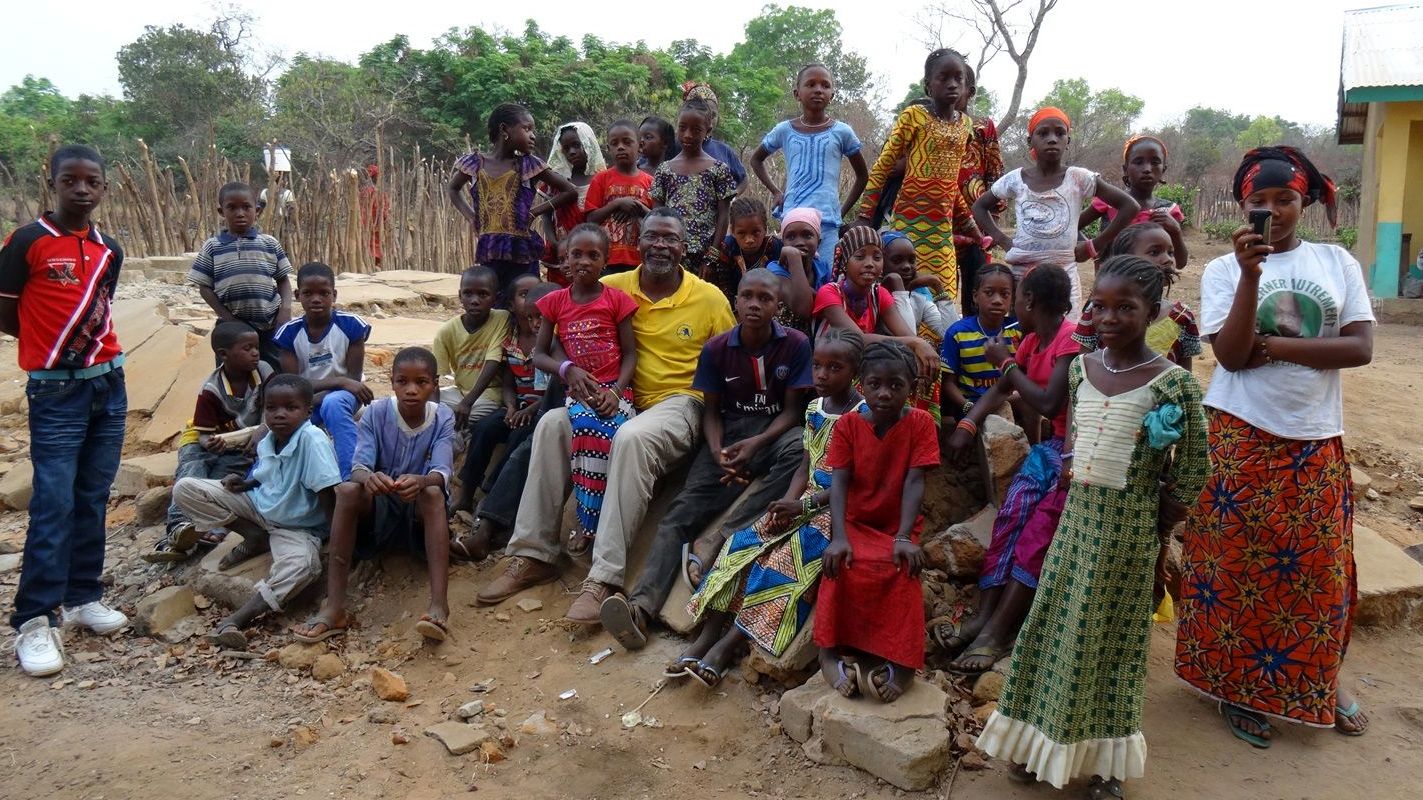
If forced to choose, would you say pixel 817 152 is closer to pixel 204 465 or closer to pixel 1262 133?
pixel 204 465

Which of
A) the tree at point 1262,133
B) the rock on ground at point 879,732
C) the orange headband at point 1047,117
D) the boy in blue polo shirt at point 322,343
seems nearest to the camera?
the rock on ground at point 879,732

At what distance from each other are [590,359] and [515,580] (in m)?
1.02

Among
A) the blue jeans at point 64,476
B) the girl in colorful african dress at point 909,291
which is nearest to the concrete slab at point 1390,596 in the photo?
the girl in colorful african dress at point 909,291

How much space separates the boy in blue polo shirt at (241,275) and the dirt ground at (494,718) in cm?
166

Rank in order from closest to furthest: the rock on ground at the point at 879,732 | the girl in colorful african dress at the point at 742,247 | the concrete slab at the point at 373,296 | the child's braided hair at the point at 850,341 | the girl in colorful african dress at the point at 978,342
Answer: the rock on ground at the point at 879,732, the child's braided hair at the point at 850,341, the girl in colorful african dress at the point at 978,342, the girl in colorful african dress at the point at 742,247, the concrete slab at the point at 373,296

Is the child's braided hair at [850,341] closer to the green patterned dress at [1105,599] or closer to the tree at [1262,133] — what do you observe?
the green patterned dress at [1105,599]

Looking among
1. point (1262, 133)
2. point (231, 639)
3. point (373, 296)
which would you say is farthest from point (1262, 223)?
point (1262, 133)

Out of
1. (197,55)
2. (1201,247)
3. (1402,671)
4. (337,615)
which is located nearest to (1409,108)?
(1201,247)

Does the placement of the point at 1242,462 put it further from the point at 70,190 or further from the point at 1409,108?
the point at 1409,108

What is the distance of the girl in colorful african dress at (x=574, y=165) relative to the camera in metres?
5.54

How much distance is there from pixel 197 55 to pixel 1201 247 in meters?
22.5

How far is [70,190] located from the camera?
3779 mm

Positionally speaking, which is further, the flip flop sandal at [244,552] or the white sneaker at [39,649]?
the flip flop sandal at [244,552]

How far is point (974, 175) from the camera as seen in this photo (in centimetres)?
523
